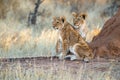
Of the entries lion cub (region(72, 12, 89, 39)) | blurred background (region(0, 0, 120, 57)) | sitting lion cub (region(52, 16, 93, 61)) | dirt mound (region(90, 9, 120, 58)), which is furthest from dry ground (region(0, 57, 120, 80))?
blurred background (region(0, 0, 120, 57))

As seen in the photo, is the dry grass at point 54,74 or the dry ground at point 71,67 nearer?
the dry grass at point 54,74

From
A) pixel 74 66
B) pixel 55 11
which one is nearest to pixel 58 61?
pixel 74 66

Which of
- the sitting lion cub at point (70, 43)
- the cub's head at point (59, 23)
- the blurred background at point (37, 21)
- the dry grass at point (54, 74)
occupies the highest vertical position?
the blurred background at point (37, 21)

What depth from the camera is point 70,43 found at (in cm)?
1121

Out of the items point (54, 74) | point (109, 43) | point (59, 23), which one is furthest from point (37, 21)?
point (54, 74)

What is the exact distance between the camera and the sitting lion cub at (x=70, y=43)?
437 inches

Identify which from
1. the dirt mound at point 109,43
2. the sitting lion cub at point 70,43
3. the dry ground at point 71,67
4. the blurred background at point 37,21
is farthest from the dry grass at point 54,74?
the blurred background at point 37,21

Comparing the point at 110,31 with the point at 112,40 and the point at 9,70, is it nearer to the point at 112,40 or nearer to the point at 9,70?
the point at 112,40

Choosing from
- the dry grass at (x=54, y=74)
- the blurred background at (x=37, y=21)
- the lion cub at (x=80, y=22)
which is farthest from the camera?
the blurred background at (x=37, y=21)

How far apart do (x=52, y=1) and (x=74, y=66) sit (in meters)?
17.1

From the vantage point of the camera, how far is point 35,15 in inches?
855

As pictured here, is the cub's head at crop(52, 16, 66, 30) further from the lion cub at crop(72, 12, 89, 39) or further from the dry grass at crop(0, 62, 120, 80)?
the dry grass at crop(0, 62, 120, 80)

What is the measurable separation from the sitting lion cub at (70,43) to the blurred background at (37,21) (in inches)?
98.9

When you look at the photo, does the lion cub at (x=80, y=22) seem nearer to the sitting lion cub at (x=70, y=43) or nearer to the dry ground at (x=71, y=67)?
the sitting lion cub at (x=70, y=43)
